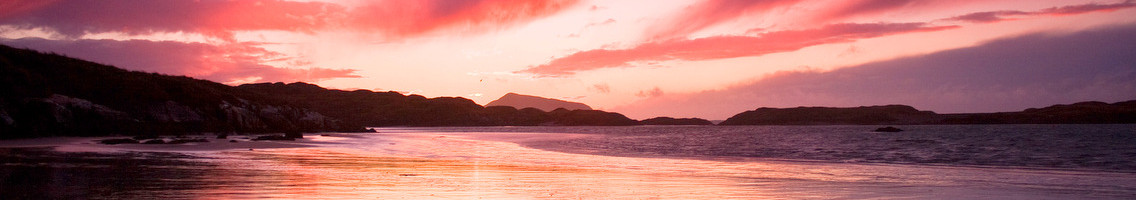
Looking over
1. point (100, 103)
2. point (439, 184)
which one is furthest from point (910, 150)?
point (100, 103)

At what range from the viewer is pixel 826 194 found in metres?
16.6

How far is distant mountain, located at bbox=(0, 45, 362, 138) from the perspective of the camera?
45.6m

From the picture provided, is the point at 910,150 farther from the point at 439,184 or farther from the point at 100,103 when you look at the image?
the point at 100,103

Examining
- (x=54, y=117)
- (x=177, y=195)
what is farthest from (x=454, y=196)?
(x=54, y=117)

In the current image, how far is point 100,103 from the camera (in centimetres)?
5575

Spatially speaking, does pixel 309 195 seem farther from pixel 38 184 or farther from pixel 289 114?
pixel 289 114

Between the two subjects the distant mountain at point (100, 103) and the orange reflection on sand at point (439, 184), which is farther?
the distant mountain at point (100, 103)

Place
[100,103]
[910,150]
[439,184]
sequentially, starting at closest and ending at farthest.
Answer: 1. [439,184]
2. [910,150]
3. [100,103]

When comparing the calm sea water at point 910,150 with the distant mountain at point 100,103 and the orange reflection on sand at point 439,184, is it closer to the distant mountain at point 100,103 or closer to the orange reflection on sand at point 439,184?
the orange reflection on sand at point 439,184

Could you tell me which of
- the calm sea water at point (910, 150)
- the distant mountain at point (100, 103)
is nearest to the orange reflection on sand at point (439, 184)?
the calm sea water at point (910, 150)

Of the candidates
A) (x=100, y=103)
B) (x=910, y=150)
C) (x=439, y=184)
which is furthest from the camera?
(x=100, y=103)

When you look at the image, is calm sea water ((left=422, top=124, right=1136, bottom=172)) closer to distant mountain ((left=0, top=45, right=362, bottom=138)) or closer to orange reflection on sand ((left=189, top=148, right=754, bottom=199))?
orange reflection on sand ((left=189, top=148, right=754, bottom=199))

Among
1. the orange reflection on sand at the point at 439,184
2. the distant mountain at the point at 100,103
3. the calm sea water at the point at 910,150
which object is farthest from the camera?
the distant mountain at the point at 100,103

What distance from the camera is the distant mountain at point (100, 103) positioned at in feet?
150
